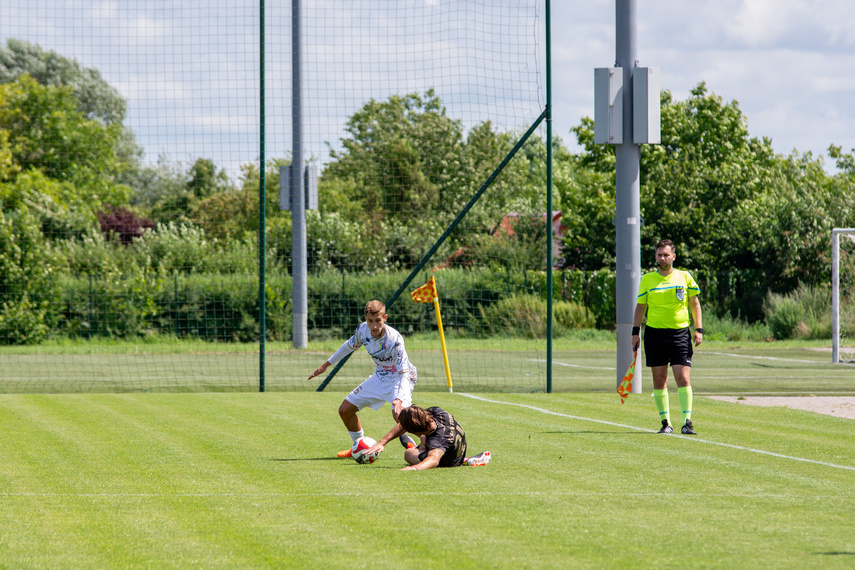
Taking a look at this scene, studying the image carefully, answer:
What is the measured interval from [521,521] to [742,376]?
1400 centimetres

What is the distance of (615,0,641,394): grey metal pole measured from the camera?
14.5m

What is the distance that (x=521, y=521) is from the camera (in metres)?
6.14

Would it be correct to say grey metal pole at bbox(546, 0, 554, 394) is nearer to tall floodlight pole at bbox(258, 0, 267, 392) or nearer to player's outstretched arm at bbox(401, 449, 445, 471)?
tall floodlight pole at bbox(258, 0, 267, 392)

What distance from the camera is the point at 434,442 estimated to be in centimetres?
826

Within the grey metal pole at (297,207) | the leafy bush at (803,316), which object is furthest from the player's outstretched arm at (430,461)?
the leafy bush at (803,316)

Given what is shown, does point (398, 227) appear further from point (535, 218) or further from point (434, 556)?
point (434, 556)

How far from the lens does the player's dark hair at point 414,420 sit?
8.29m

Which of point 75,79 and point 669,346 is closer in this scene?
point 669,346

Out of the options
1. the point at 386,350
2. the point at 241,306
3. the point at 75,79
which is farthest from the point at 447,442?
the point at 75,79

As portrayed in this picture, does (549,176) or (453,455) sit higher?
(549,176)

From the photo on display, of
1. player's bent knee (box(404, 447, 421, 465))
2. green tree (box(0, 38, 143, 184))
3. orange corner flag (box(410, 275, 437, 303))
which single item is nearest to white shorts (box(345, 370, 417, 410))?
player's bent knee (box(404, 447, 421, 465))

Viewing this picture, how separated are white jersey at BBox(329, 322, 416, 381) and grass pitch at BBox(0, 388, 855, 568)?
80 cm

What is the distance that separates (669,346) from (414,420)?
139 inches

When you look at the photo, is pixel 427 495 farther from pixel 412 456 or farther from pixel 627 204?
pixel 627 204
